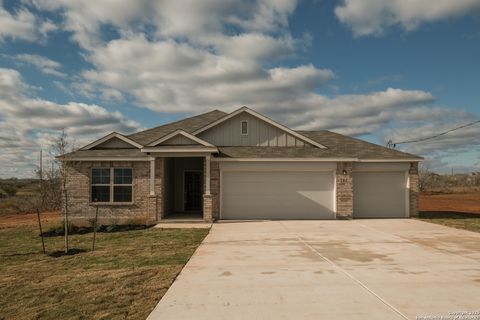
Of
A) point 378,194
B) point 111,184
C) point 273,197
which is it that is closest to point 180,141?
point 111,184

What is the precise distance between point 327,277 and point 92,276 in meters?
4.83

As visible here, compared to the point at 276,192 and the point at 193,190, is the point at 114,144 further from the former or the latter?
the point at 276,192

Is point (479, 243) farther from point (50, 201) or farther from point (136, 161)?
point (50, 201)

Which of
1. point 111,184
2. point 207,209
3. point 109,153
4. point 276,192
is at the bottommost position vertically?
point 207,209

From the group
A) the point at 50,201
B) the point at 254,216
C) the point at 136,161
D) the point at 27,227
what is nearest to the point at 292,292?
the point at 254,216

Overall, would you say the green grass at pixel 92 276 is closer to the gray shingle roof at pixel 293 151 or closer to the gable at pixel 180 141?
the gable at pixel 180 141

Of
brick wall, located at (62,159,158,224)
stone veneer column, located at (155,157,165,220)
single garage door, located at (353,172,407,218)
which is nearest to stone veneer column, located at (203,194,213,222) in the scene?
stone veneer column, located at (155,157,165,220)

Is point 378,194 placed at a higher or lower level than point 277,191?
lower

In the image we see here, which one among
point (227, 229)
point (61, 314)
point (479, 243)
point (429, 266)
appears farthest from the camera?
point (227, 229)

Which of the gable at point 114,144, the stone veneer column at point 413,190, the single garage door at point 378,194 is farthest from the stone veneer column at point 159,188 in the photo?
the stone veneer column at point 413,190

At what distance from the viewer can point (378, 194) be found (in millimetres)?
18234

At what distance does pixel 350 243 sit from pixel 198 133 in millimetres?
9922

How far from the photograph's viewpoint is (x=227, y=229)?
1438cm

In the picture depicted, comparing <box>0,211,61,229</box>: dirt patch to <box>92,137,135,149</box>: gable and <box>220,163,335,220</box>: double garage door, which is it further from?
<box>220,163,335,220</box>: double garage door
